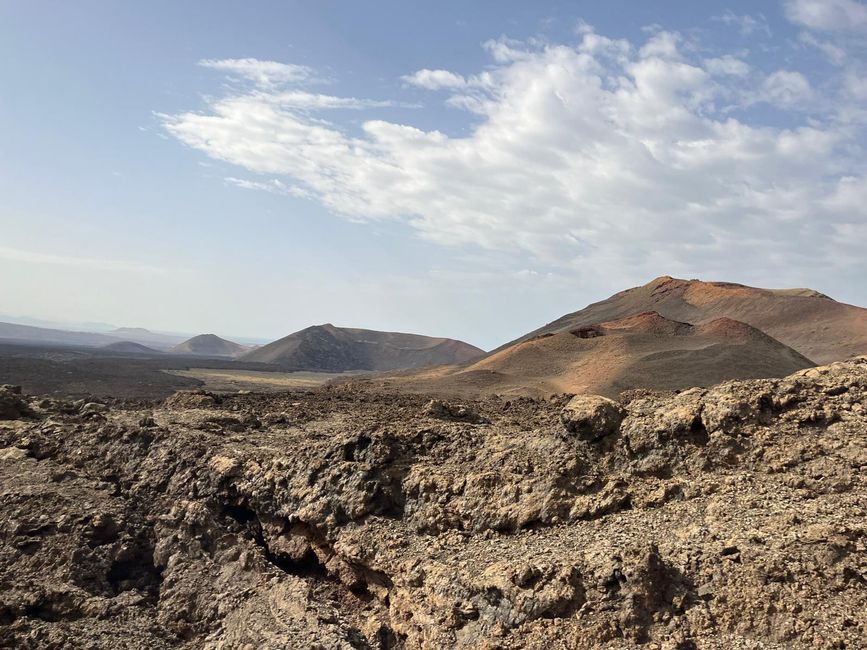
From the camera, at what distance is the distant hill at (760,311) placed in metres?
60.1

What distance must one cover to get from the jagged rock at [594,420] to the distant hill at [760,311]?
175 feet

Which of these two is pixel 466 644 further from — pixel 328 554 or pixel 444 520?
pixel 328 554

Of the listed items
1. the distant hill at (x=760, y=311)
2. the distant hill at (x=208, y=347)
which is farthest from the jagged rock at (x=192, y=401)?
the distant hill at (x=208, y=347)

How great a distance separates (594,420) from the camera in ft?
35.3

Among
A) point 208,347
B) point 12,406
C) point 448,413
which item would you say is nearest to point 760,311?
point 448,413

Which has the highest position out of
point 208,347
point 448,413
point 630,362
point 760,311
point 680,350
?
point 760,311

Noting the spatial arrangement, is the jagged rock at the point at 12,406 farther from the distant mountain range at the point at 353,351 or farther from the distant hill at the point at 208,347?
the distant hill at the point at 208,347

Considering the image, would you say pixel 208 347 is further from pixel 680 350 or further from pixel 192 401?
pixel 192 401

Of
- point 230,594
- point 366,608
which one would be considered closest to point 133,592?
point 230,594

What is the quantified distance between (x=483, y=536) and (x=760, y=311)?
74.8 m

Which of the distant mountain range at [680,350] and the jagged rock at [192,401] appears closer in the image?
the jagged rock at [192,401]

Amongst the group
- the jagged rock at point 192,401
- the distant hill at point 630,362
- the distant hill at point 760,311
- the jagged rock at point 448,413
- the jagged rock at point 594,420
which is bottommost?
the jagged rock at point 192,401

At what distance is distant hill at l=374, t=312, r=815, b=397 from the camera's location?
38.0 metres

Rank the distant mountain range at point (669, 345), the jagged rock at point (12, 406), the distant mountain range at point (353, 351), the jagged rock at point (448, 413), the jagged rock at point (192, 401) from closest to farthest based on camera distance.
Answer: the jagged rock at point (448, 413)
the jagged rock at point (12, 406)
the jagged rock at point (192, 401)
the distant mountain range at point (669, 345)
the distant mountain range at point (353, 351)
